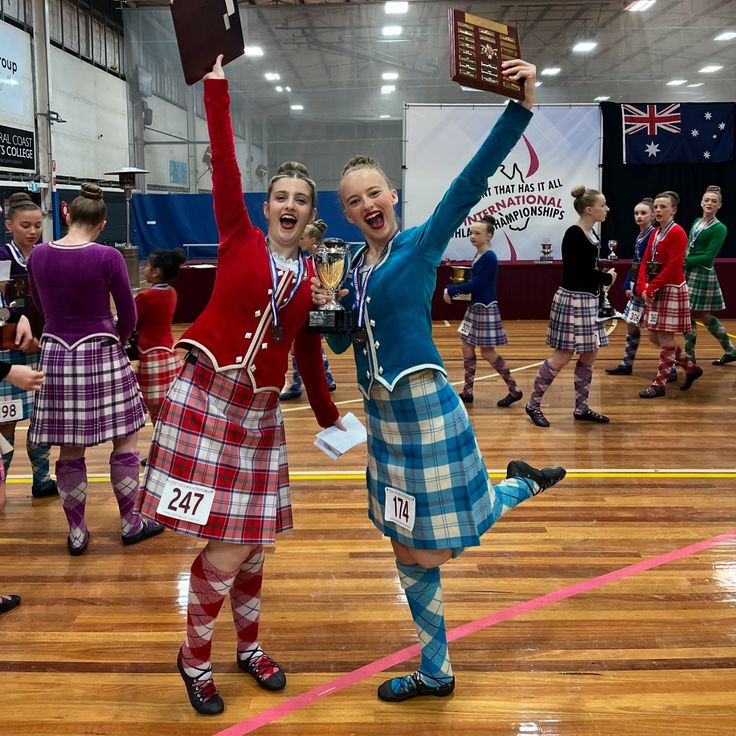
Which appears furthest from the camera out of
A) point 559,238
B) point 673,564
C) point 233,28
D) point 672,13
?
point 672,13

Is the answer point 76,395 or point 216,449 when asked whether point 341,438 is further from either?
point 76,395

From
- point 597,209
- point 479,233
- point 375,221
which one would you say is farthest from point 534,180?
point 375,221

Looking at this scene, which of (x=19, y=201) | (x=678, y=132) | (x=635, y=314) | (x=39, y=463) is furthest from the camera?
(x=678, y=132)

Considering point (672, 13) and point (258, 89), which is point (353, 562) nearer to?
point (258, 89)

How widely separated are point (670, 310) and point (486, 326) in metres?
1.60

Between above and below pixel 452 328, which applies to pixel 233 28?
above

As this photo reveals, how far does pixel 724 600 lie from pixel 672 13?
13603 mm

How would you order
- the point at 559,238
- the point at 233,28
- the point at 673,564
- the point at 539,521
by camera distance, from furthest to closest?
the point at 559,238 → the point at 539,521 → the point at 673,564 → the point at 233,28

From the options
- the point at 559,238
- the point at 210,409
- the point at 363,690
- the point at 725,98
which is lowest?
the point at 363,690

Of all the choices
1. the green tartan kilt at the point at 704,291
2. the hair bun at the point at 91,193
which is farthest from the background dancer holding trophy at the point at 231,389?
A: the green tartan kilt at the point at 704,291

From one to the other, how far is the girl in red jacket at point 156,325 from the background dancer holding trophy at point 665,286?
3.93 m

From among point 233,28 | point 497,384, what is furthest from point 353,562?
point 497,384

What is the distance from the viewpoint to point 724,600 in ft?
9.27

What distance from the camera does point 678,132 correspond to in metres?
11.5
